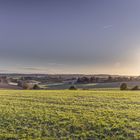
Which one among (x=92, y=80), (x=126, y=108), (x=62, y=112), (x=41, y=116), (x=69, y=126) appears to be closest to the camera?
(x=69, y=126)

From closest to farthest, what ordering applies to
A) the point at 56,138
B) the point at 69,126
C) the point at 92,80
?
1. the point at 56,138
2. the point at 69,126
3. the point at 92,80

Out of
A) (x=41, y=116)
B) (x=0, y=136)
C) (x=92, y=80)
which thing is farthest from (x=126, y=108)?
(x=92, y=80)

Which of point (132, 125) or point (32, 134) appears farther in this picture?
point (132, 125)

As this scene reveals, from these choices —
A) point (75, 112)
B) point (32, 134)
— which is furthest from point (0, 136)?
point (75, 112)

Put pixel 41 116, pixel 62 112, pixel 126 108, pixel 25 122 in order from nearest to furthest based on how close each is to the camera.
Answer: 1. pixel 25 122
2. pixel 41 116
3. pixel 62 112
4. pixel 126 108

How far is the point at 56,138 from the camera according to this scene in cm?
1233

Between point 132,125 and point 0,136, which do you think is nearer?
point 0,136

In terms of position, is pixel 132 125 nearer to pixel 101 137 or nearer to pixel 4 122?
pixel 101 137

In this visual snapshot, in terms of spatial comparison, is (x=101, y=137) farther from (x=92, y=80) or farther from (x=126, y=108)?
(x=92, y=80)

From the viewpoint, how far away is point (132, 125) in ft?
45.9

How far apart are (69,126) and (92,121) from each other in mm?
1482

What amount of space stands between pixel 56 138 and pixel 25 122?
3.36 m

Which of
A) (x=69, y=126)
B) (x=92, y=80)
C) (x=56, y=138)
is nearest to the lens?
(x=56, y=138)

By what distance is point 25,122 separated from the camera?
15.1m
